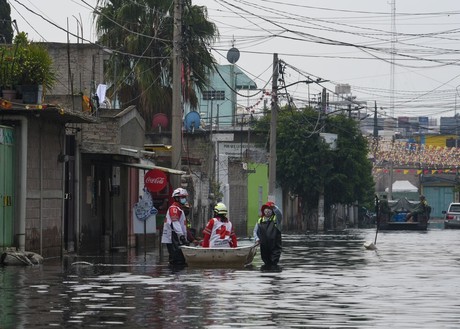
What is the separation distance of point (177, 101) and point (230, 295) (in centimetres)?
1876

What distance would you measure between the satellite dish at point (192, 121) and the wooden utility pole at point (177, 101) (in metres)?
24.0

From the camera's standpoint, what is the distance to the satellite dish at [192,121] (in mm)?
63797

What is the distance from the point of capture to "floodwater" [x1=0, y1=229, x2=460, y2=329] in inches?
629

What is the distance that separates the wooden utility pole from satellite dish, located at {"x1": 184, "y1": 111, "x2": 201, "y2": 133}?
24.0 m

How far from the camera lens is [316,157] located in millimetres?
80938

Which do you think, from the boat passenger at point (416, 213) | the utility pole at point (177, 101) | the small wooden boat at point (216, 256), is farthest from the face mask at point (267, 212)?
the boat passenger at point (416, 213)

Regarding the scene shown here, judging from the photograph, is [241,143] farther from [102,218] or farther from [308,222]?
[102,218]

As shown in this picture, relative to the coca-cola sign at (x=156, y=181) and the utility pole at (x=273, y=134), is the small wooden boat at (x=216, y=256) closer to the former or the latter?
the coca-cola sign at (x=156, y=181)

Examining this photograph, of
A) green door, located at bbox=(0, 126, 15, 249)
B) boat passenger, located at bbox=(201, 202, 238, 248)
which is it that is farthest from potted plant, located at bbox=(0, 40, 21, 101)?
boat passenger, located at bbox=(201, 202, 238, 248)

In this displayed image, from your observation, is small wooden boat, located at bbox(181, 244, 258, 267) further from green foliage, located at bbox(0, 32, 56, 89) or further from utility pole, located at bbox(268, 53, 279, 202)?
utility pole, located at bbox(268, 53, 279, 202)

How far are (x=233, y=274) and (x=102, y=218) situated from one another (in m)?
15.3

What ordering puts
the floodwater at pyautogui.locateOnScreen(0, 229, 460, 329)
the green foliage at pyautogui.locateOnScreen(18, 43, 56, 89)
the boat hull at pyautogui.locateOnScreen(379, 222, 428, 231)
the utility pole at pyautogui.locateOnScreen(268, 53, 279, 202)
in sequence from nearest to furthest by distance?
the floodwater at pyautogui.locateOnScreen(0, 229, 460, 329) → the green foliage at pyautogui.locateOnScreen(18, 43, 56, 89) → the utility pole at pyautogui.locateOnScreen(268, 53, 279, 202) → the boat hull at pyautogui.locateOnScreen(379, 222, 428, 231)

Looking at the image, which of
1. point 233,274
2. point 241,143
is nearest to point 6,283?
point 233,274

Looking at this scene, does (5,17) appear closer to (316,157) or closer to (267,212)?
(267,212)
